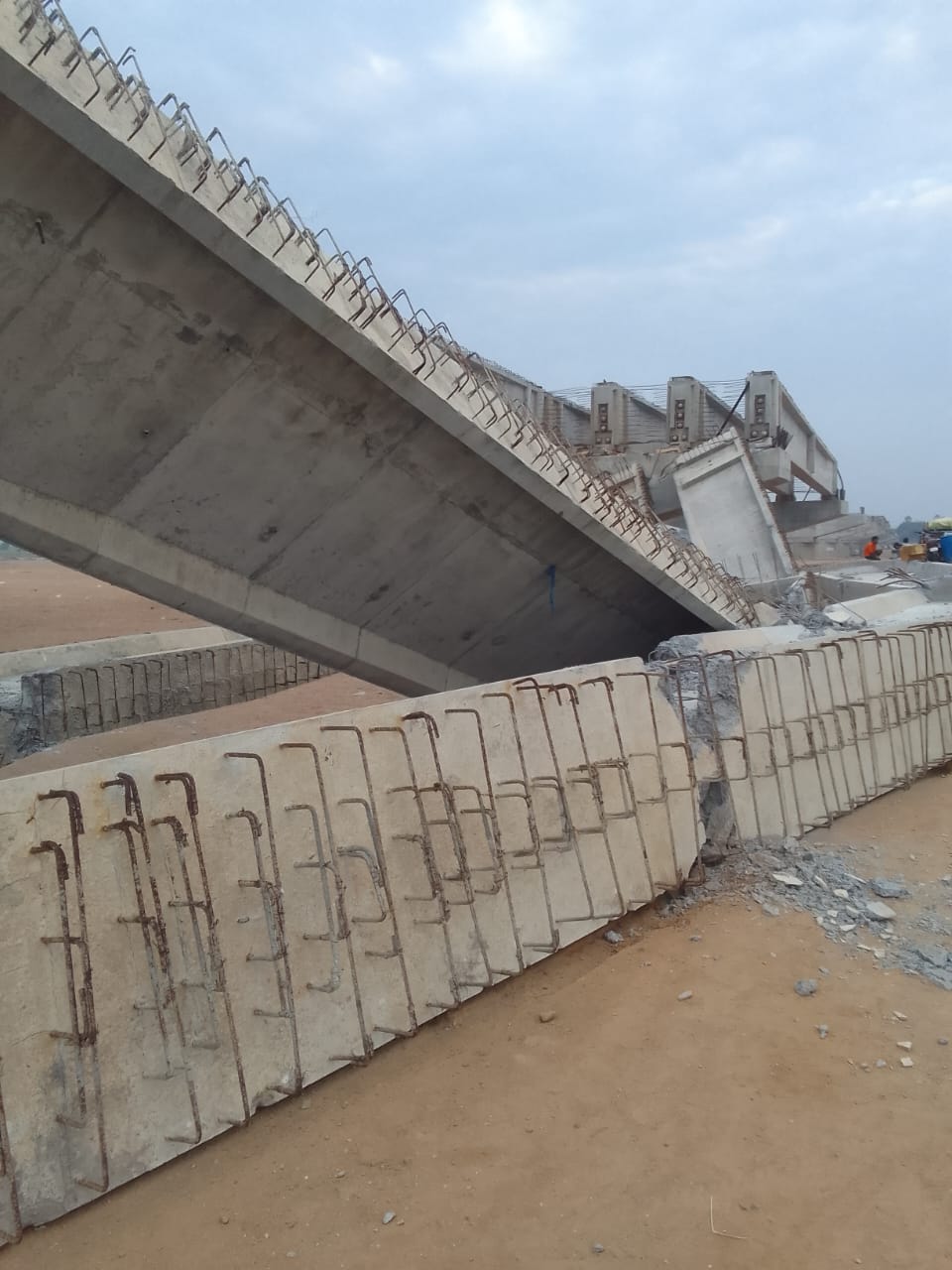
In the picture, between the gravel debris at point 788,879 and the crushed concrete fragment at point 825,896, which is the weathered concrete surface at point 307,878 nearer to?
the crushed concrete fragment at point 825,896

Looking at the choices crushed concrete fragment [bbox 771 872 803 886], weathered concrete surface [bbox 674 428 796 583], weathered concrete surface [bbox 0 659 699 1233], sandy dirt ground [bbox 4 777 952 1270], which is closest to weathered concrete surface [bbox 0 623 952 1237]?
weathered concrete surface [bbox 0 659 699 1233]

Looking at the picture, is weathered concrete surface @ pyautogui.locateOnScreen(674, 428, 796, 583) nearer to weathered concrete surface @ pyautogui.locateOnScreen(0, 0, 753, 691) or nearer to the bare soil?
weathered concrete surface @ pyautogui.locateOnScreen(0, 0, 753, 691)

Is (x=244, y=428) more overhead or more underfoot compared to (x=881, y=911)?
more overhead

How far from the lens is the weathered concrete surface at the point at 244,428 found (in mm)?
5769

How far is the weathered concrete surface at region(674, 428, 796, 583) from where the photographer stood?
18.1 meters

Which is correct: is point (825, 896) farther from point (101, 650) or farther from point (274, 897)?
point (101, 650)

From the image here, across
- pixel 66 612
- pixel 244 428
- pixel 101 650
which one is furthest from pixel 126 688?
pixel 66 612

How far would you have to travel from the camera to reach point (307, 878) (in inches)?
184

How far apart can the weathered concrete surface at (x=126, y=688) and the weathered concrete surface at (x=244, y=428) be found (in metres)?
4.25

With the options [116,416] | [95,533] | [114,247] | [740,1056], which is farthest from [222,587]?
[740,1056]

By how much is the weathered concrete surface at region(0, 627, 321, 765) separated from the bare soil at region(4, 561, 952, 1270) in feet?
28.4

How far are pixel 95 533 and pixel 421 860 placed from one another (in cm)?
460

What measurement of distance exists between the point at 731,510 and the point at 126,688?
41.4 feet

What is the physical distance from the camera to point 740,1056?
4750mm
